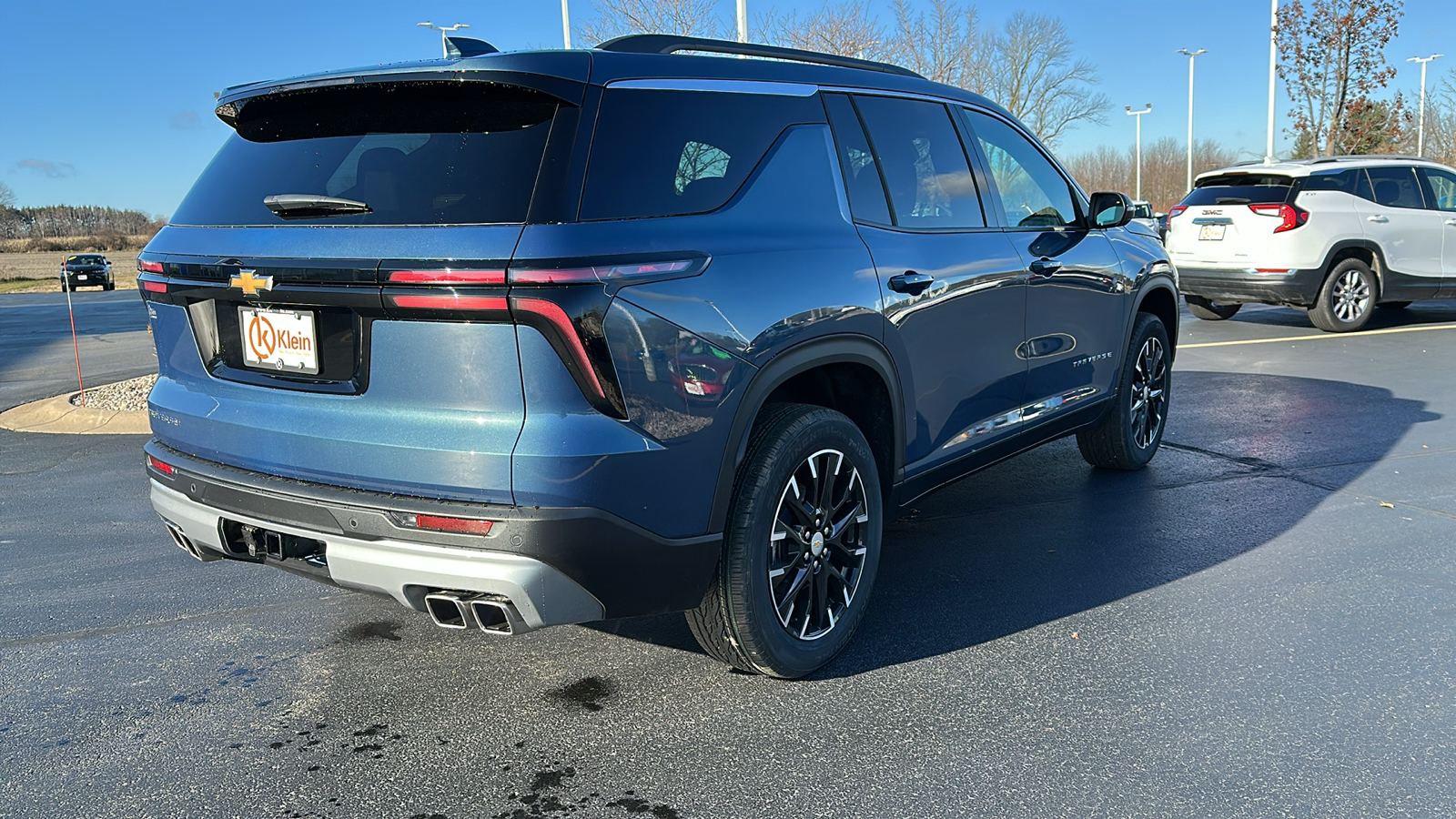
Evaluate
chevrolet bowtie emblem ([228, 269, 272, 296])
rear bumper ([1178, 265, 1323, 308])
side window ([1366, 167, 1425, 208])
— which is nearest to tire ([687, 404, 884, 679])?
chevrolet bowtie emblem ([228, 269, 272, 296])

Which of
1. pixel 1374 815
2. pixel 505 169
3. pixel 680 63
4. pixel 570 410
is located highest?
pixel 680 63

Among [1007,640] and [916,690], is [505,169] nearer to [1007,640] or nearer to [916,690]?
[916,690]

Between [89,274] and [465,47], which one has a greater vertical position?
[465,47]

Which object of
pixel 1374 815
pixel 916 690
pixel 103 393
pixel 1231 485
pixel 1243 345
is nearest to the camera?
pixel 1374 815

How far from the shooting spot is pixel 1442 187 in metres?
12.3

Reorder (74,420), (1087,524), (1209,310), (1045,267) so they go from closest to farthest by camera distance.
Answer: (1045,267)
(1087,524)
(74,420)
(1209,310)

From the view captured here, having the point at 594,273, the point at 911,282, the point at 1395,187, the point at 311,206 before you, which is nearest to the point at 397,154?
the point at 311,206

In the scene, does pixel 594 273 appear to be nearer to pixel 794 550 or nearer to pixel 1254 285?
pixel 794 550

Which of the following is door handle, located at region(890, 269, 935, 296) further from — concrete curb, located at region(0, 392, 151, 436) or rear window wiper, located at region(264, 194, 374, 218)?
concrete curb, located at region(0, 392, 151, 436)

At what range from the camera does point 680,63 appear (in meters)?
3.14

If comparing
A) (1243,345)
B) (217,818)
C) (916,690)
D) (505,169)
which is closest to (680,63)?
(505,169)

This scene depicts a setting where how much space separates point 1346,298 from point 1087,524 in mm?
8484

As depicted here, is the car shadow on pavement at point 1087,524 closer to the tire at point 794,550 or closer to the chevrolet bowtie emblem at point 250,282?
the tire at point 794,550

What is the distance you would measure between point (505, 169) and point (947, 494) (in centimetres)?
358
